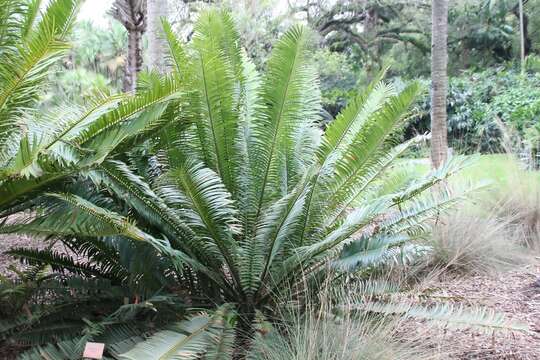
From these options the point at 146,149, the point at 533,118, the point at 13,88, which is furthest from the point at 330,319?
the point at 533,118

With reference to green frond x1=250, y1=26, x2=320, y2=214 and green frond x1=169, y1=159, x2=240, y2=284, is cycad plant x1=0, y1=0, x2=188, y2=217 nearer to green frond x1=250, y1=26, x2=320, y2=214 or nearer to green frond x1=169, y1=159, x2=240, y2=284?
green frond x1=169, y1=159, x2=240, y2=284

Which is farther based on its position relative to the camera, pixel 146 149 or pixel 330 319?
pixel 146 149

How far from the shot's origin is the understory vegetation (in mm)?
2590

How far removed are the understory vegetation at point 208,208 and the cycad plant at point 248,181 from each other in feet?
0.04

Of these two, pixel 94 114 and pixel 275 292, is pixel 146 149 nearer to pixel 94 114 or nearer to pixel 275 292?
pixel 94 114

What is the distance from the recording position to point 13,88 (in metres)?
2.54

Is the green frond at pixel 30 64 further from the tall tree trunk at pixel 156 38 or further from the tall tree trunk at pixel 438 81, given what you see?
the tall tree trunk at pixel 438 81

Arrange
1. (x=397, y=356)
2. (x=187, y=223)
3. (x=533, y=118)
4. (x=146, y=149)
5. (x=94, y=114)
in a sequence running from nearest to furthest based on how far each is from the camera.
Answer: (x=397, y=356), (x=94, y=114), (x=187, y=223), (x=146, y=149), (x=533, y=118)

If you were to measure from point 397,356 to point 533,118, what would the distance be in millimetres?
11350

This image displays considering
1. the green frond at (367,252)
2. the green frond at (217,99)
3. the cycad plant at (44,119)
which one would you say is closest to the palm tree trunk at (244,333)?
the green frond at (367,252)

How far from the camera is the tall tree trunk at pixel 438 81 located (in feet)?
21.3

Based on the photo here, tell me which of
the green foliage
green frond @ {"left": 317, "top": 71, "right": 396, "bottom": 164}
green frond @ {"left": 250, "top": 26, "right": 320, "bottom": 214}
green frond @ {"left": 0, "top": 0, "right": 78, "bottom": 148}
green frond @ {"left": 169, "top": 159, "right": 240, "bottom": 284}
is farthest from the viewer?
the green foliage

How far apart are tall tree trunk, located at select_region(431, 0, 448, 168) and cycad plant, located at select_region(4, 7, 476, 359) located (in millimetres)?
2988

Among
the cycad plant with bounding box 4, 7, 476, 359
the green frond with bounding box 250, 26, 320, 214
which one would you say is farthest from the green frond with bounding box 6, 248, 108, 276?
the green frond with bounding box 250, 26, 320, 214
